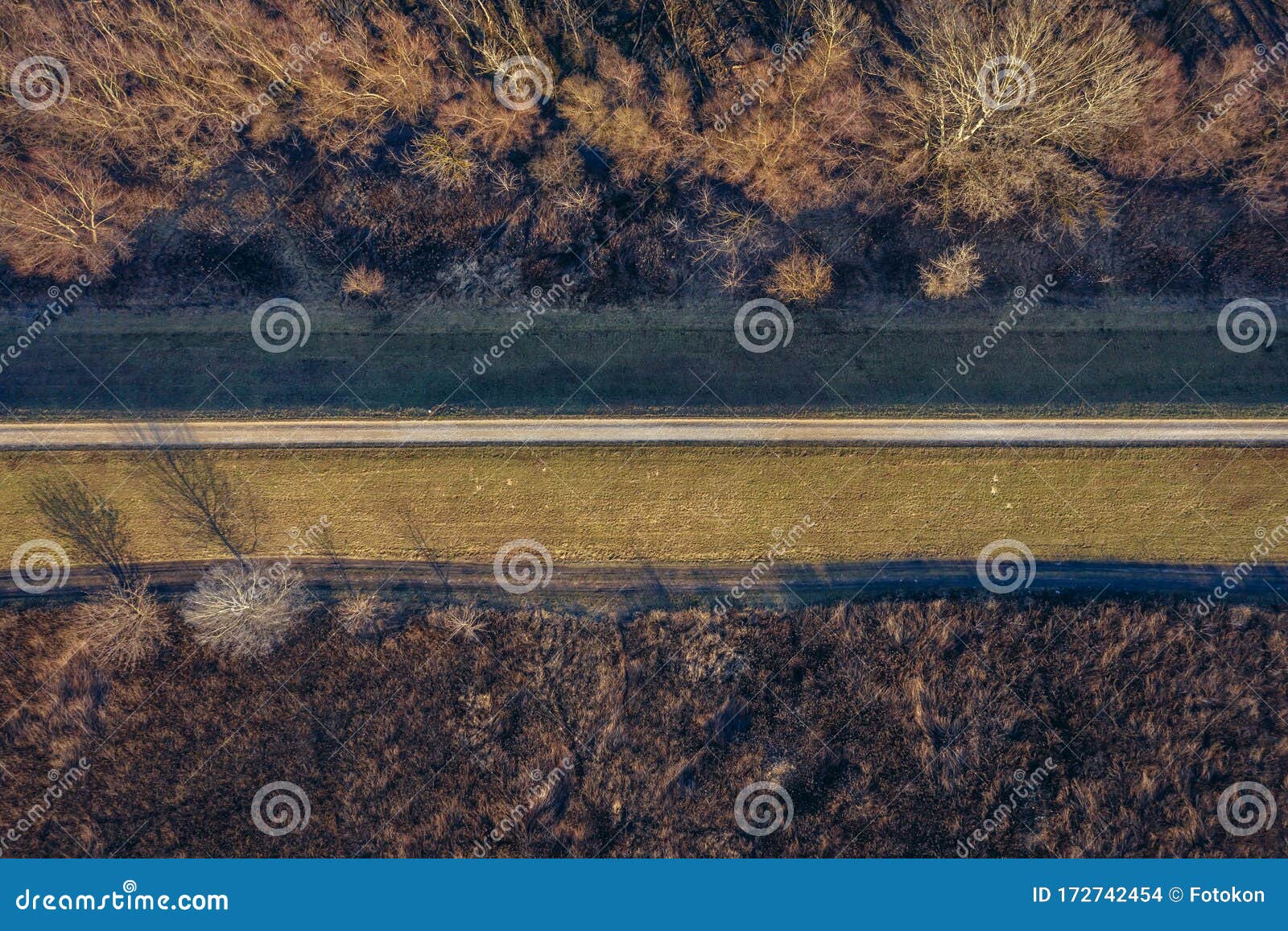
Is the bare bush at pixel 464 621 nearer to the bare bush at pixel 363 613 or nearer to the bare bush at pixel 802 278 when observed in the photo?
the bare bush at pixel 363 613

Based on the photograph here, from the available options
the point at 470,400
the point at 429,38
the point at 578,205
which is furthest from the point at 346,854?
the point at 429,38

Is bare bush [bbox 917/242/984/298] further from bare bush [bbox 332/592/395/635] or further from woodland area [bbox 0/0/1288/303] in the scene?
bare bush [bbox 332/592/395/635]

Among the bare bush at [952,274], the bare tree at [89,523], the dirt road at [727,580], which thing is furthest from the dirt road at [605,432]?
the bare bush at [952,274]

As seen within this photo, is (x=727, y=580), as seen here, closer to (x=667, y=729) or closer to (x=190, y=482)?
(x=667, y=729)

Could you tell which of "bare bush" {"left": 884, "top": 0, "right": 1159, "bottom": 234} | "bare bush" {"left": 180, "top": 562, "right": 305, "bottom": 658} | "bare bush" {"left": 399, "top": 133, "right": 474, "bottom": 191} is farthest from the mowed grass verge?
"bare bush" {"left": 399, "top": 133, "right": 474, "bottom": 191}

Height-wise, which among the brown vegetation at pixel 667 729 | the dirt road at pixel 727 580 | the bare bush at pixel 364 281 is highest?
the bare bush at pixel 364 281
